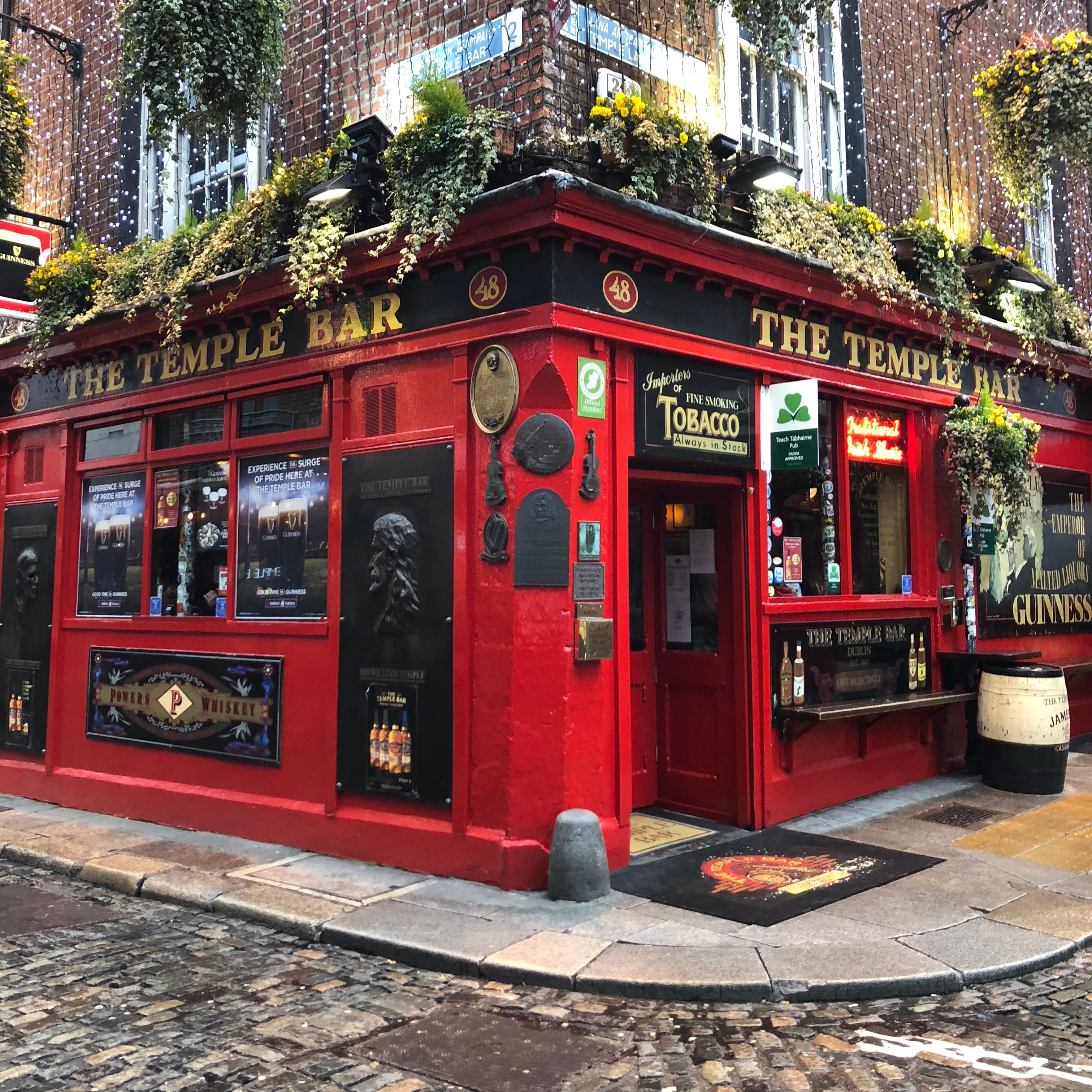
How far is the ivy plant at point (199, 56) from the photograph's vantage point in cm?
698

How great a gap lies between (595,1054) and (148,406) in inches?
279

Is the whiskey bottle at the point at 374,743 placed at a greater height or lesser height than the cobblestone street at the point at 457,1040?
greater

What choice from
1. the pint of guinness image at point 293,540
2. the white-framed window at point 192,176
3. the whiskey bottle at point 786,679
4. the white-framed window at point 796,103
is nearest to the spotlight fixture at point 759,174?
the white-framed window at point 796,103

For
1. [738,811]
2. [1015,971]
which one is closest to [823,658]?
[738,811]

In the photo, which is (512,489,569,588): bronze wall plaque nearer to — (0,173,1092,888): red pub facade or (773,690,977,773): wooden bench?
(0,173,1092,888): red pub facade

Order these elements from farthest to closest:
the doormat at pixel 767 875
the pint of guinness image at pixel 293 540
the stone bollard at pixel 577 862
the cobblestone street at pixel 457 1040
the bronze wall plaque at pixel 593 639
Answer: the pint of guinness image at pixel 293 540 → the bronze wall plaque at pixel 593 639 → the stone bollard at pixel 577 862 → the doormat at pixel 767 875 → the cobblestone street at pixel 457 1040

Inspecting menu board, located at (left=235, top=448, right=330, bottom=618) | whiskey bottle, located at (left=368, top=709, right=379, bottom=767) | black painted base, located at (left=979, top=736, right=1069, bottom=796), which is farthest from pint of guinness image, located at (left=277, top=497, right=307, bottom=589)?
black painted base, located at (left=979, top=736, right=1069, bottom=796)

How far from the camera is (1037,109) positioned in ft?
32.4

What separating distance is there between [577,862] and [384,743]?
1806 mm

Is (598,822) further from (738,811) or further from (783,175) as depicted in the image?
(783,175)

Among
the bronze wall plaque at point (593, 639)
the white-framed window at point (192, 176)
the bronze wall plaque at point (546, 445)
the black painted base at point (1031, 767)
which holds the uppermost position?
the white-framed window at point (192, 176)

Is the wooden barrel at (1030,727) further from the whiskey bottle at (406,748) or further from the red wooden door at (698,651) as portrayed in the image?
the whiskey bottle at (406,748)

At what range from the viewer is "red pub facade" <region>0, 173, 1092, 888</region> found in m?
6.39

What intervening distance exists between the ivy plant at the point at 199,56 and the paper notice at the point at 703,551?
4.84 m
